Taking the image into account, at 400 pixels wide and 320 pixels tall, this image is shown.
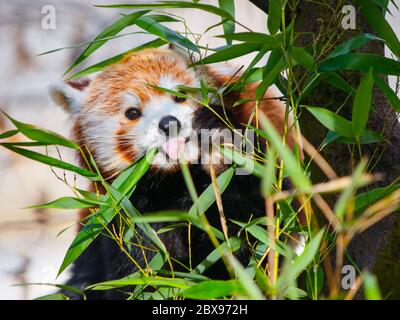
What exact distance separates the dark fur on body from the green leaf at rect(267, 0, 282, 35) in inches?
27.9

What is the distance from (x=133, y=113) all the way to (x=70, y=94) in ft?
0.64

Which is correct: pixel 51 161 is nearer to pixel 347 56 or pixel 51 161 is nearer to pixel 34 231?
pixel 347 56

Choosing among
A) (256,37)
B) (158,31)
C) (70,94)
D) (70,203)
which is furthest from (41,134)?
(70,94)

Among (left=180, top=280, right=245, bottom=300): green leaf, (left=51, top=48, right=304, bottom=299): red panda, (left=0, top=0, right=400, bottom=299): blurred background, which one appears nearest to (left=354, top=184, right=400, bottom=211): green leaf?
(left=180, top=280, right=245, bottom=300): green leaf

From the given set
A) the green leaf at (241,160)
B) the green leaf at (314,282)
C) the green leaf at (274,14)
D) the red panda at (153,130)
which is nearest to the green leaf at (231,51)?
the green leaf at (274,14)

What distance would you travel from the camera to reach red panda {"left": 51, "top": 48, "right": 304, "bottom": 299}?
1.95m

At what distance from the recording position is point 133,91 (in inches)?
79.9

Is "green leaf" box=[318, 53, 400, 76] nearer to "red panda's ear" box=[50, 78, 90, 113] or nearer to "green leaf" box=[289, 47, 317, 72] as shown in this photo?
"green leaf" box=[289, 47, 317, 72]

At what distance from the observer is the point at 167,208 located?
80.4 inches

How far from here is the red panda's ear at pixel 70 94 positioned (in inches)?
78.6
